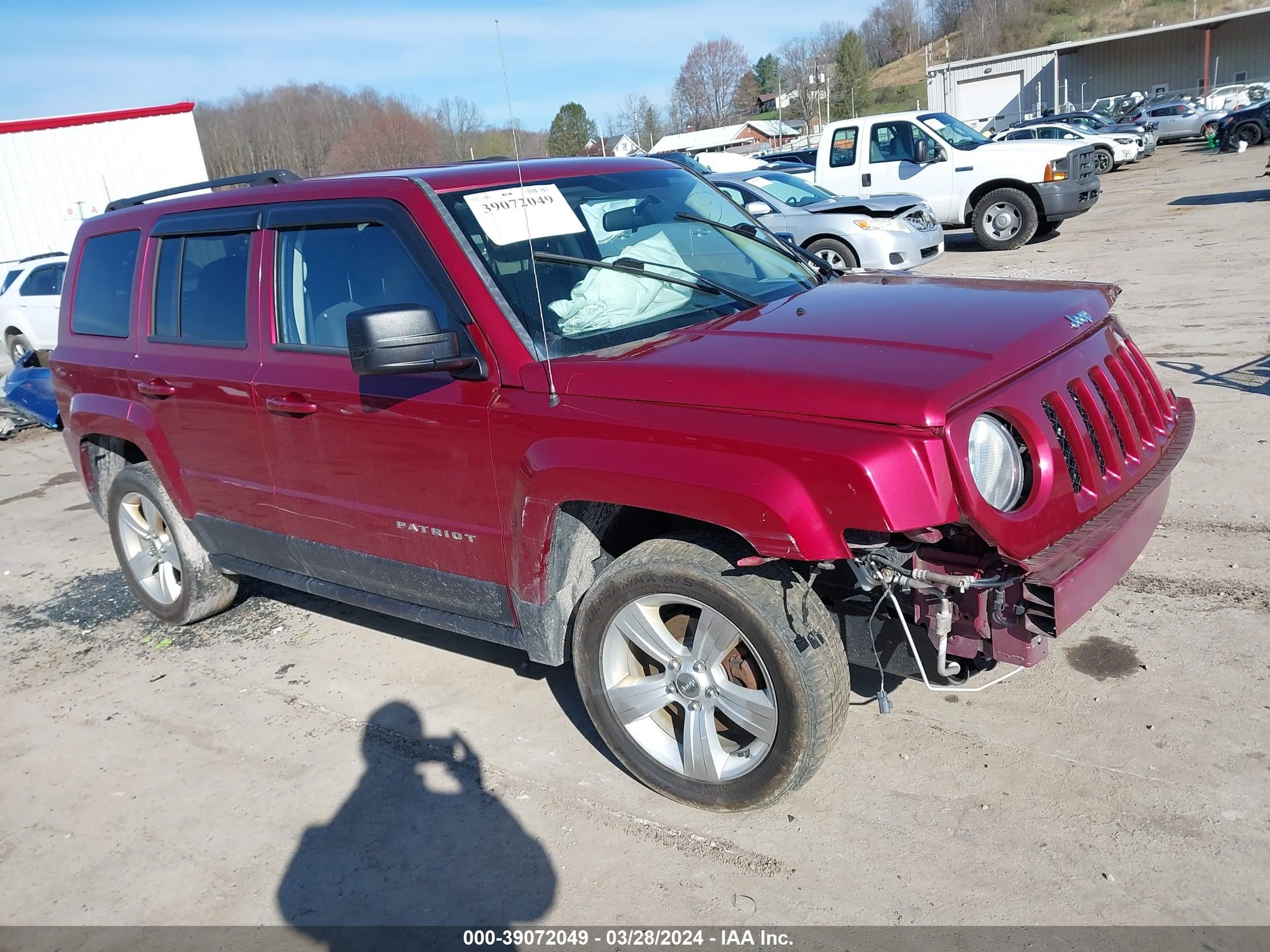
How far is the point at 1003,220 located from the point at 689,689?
13750 mm

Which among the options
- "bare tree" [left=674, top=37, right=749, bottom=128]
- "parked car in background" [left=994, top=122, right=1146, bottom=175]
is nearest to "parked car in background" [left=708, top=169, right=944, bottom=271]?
"parked car in background" [left=994, top=122, right=1146, bottom=175]

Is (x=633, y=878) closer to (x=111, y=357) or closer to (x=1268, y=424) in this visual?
(x=111, y=357)

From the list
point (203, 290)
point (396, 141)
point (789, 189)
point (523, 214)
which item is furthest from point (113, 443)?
point (789, 189)

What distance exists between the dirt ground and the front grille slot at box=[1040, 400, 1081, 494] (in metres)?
1.01

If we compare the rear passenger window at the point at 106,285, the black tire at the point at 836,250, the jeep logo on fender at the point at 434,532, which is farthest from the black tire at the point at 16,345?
the jeep logo on fender at the point at 434,532

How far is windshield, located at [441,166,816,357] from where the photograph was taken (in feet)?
11.1

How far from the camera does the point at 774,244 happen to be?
14.5 feet

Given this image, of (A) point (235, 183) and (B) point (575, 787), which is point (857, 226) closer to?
(A) point (235, 183)

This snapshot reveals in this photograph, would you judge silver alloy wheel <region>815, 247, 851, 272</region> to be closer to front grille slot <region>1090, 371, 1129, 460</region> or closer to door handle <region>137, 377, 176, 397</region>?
door handle <region>137, 377, 176, 397</region>

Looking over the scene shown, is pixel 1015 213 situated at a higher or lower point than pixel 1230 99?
lower

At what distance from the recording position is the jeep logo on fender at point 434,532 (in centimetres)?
348

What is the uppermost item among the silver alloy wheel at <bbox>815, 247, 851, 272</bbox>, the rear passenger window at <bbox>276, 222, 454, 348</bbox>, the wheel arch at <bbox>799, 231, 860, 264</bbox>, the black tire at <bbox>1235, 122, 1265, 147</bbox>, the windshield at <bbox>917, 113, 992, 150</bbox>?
the windshield at <bbox>917, 113, 992, 150</bbox>

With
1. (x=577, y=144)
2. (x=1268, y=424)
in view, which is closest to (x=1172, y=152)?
(x=1268, y=424)

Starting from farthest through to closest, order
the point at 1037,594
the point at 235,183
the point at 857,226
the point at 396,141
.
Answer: the point at 857,226 → the point at 396,141 → the point at 235,183 → the point at 1037,594
